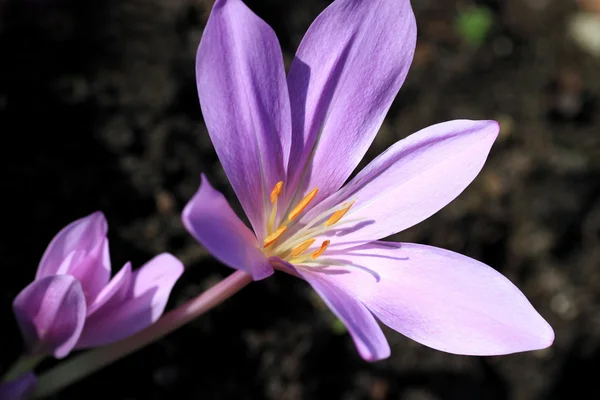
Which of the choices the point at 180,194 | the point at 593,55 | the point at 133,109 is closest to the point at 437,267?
the point at 180,194

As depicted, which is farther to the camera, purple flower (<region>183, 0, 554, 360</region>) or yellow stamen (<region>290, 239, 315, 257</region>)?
yellow stamen (<region>290, 239, 315, 257</region>)

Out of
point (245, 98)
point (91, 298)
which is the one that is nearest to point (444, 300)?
point (245, 98)

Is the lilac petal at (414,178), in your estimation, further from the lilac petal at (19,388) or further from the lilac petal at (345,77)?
the lilac petal at (19,388)

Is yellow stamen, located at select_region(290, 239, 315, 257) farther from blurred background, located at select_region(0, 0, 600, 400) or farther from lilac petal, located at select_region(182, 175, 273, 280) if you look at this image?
blurred background, located at select_region(0, 0, 600, 400)

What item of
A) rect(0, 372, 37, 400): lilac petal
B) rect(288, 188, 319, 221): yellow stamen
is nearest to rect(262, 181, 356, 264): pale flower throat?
rect(288, 188, 319, 221): yellow stamen

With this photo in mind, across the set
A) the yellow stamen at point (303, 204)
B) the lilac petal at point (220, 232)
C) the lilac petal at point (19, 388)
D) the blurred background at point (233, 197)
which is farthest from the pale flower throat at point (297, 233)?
the blurred background at point (233, 197)
